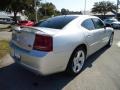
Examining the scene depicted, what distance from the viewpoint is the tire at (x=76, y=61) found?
4.66 meters

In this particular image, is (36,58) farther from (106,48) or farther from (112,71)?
(106,48)

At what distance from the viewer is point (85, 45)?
5.22 meters

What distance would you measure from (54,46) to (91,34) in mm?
1925

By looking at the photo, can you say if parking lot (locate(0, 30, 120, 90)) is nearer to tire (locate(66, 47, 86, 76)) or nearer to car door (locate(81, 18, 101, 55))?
tire (locate(66, 47, 86, 76))

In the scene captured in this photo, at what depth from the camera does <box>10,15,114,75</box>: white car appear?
3.95 metres

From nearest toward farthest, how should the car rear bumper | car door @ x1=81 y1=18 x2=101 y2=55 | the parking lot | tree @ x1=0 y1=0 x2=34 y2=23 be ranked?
the car rear bumper < the parking lot < car door @ x1=81 y1=18 x2=101 y2=55 < tree @ x1=0 y1=0 x2=34 y2=23

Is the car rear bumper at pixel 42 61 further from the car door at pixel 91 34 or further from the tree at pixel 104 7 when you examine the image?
the tree at pixel 104 7

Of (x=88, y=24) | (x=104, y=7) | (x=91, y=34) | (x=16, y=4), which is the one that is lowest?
(x=91, y=34)

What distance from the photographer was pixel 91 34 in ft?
18.2

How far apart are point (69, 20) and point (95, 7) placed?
67.0 metres

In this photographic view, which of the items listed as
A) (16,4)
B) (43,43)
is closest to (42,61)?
(43,43)

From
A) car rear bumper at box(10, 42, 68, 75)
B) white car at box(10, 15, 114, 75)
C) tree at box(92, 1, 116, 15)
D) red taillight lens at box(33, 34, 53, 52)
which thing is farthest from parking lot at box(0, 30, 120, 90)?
tree at box(92, 1, 116, 15)

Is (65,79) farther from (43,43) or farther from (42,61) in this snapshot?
(43,43)

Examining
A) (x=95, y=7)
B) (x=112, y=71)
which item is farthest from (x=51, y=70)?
Answer: (x=95, y=7)
